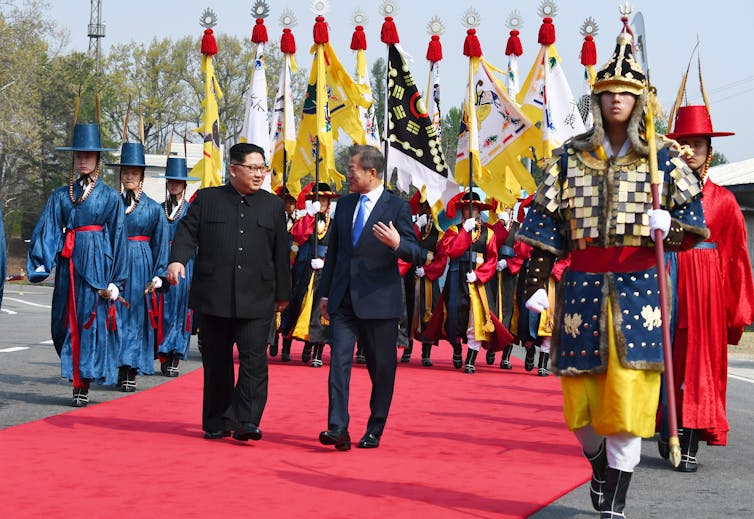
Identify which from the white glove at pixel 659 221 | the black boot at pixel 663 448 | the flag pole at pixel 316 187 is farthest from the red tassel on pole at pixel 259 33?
the white glove at pixel 659 221

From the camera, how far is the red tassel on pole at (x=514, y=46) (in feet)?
61.5

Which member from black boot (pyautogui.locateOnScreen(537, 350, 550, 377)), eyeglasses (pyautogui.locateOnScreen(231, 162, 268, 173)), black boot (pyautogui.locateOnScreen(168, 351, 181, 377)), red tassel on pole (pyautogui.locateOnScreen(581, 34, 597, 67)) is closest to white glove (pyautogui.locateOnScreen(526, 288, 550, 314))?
eyeglasses (pyautogui.locateOnScreen(231, 162, 268, 173))

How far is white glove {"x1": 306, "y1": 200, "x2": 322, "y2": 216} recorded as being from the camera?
14.8 meters

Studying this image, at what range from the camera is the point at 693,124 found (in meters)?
8.41

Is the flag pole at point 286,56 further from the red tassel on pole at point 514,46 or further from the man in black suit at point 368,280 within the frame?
the man in black suit at point 368,280

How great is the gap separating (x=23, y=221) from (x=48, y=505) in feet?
233

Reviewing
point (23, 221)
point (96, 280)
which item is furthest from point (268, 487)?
point (23, 221)

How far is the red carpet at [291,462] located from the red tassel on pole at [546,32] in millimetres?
6684

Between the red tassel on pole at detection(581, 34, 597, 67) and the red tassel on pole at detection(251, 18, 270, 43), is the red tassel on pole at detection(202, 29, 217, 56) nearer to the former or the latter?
the red tassel on pole at detection(251, 18, 270, 43)

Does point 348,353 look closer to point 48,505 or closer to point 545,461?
point 545,461

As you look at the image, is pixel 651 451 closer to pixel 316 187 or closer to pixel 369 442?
pixel 369 442

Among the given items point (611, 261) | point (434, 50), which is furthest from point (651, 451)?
point (434, 50)

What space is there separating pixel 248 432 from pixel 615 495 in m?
3.12

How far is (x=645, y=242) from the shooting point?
614cm
